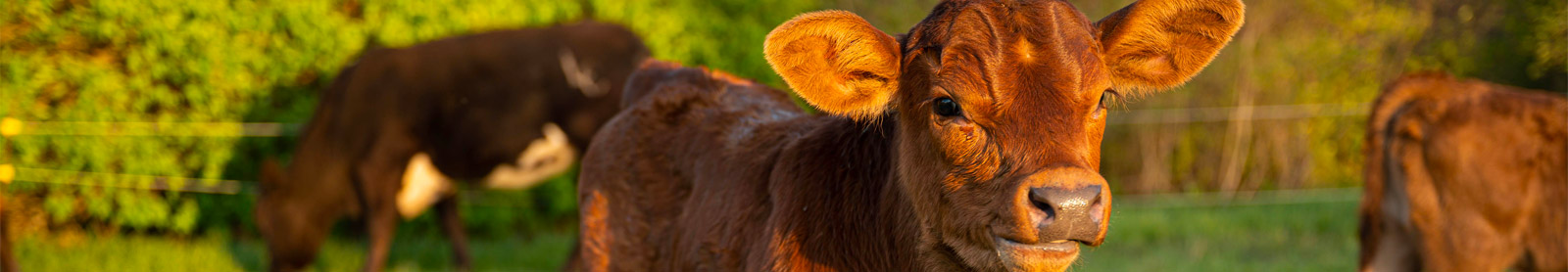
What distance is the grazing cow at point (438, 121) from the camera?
7203 mm

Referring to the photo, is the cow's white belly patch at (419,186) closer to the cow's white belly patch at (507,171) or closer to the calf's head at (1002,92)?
the cow's white belly patch at (507,171)

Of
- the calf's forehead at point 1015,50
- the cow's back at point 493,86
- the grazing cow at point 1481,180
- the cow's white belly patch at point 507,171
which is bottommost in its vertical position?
the cow's white belly patch at point 507,171

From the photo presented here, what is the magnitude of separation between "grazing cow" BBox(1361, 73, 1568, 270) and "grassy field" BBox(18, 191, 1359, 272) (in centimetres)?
152

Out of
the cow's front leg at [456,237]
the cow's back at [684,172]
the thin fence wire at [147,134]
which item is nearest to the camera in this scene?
the cow's back at [684,172]

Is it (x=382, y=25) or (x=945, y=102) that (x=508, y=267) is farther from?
(x=945, y=102)

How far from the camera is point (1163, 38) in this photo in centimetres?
247

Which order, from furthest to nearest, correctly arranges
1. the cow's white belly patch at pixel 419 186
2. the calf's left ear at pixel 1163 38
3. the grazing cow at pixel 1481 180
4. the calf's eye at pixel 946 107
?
the cow's white belly patch at pixel 419 186 < the grazing cow at pixel 1481 180 < the calf's left ear at pixel 1163 38 < the calf's eye at pixel 946 107

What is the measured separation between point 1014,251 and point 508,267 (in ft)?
19.9

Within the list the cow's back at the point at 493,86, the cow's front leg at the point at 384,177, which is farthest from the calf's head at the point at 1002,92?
the cow's front leg at the point at 384,177

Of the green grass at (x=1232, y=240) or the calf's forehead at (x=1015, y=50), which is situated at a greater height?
the calf's forehead at (x=1015, y=50)

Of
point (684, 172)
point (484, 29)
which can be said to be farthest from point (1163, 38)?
point (484, 29)

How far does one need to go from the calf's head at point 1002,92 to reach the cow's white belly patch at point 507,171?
197 inches

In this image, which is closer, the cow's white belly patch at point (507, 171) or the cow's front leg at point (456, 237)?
the cow's white belly patch at point (507, 171)

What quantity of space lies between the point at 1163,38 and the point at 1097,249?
548 cm
